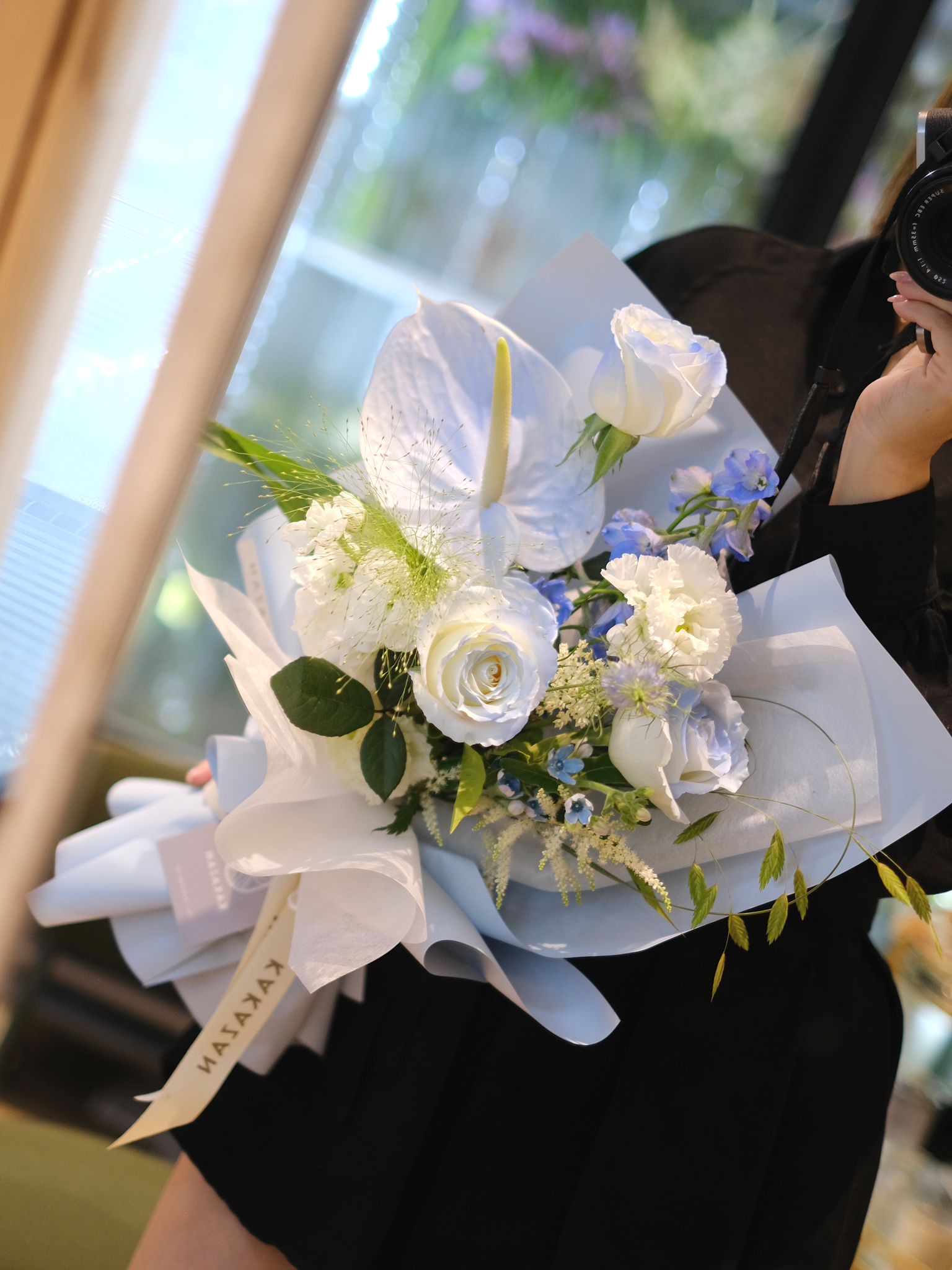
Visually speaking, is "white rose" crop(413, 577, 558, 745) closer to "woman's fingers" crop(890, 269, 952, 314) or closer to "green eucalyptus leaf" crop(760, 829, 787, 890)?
"green eucalyptus leaf" crop(760, 829, 787, 890)

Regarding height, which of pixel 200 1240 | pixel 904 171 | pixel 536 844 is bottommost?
pixel 200 1240

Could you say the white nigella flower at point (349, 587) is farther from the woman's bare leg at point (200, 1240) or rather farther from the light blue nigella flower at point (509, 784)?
the woman's bare leg at point (200, 1240)

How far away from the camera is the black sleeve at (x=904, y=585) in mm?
610

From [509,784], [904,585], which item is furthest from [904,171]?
[509,784]

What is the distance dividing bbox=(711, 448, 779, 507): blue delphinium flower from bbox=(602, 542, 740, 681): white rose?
5cm

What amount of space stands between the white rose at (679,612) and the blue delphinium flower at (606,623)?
1 cm

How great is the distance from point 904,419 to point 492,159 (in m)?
1.28

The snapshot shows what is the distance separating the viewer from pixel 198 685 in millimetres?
1803

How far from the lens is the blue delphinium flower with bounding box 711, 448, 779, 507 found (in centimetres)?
54

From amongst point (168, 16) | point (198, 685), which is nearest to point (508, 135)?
point (168, 16)

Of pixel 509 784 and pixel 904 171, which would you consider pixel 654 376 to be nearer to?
pixel 509 784

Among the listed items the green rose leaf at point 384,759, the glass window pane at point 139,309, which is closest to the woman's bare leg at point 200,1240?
the green rose leaf at point 384,759

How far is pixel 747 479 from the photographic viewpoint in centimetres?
54

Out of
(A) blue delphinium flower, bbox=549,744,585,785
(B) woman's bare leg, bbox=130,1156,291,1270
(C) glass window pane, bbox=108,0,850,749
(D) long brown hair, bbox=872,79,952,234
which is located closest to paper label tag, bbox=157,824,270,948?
(B) woman's bare leg, bbox=130,1156,291,1270
